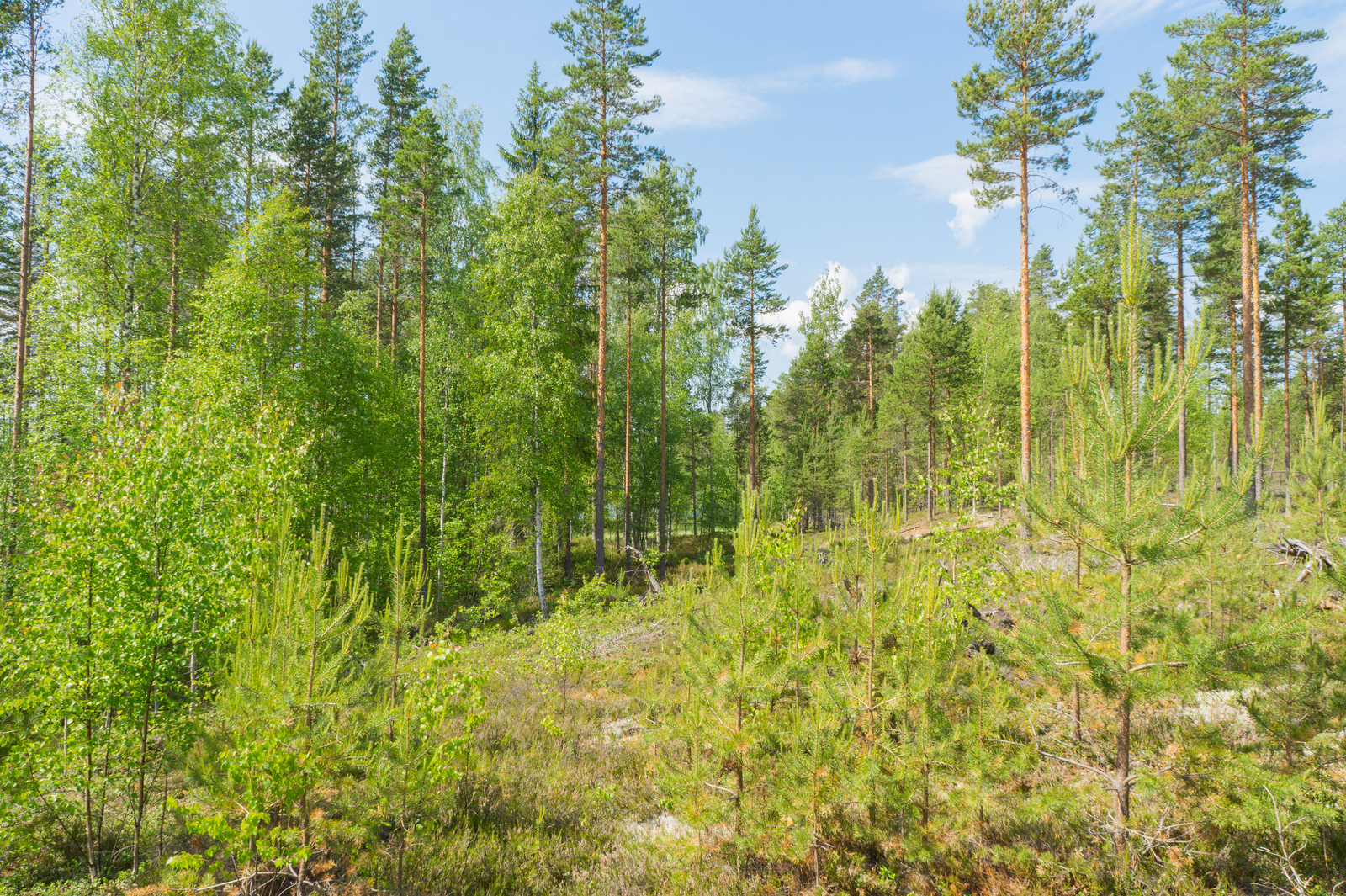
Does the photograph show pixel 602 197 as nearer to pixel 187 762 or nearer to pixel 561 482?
pixel 561 482

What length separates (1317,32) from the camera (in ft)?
54.7

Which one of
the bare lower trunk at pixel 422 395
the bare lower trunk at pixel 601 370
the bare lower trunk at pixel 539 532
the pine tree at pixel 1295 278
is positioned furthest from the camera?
the pine tree at pixel 1295 278

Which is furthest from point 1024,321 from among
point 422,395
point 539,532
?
point 422,395

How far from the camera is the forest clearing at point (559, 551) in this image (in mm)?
4848

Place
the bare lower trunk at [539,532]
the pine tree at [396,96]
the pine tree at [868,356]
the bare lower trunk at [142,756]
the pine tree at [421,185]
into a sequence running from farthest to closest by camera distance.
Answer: the pine tree at [868,356]
the pine tree at [396,96]
the bare lower trunk at [539,532]
the pine tree at [421,185]
the bare lower trunk at [142,756]

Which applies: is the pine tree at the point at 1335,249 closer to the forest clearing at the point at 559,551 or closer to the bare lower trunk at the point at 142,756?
the forest clearing at the point at 559,551

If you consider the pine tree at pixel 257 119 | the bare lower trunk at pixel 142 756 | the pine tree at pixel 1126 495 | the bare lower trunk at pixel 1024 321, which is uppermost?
the pine tree at pixel 257 119

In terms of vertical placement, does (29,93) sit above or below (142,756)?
above

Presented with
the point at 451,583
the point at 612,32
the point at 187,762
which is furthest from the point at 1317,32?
the point at 451,583

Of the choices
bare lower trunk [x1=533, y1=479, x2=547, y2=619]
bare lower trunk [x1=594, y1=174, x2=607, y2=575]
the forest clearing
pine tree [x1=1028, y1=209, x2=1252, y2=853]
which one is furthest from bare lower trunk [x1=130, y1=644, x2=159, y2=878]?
bare lower trunk [x1=594, y1=174, x2=607, y2=575]

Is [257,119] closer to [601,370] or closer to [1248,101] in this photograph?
[601,370]

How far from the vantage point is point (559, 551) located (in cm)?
2730

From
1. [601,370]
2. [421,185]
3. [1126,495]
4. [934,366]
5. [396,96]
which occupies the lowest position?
[1126,495]

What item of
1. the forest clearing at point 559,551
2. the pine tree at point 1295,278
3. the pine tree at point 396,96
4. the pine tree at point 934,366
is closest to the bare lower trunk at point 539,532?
the forest clearing at point 559,551
